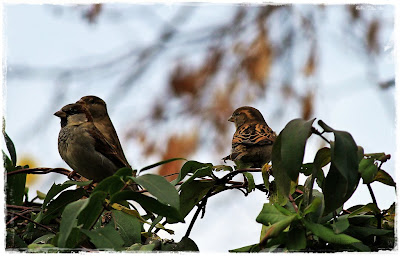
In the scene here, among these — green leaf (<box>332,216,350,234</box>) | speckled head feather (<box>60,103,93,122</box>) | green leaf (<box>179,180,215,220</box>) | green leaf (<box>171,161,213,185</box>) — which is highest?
speckled head feather (<box>60,103,93,122</box>)

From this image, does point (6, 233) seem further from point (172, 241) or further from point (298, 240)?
point (298, 240)

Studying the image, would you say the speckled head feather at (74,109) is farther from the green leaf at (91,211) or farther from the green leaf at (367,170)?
the green leaf at (367,170)

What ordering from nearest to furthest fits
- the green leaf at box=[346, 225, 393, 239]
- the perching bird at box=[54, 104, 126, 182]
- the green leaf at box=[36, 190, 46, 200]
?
1. the green leaf at box=[346, 225, 393, 239]
2. the green leaf at box=[36, 190, 46, 200]
3. the perching bird at box=[54, 104, 126, 182]

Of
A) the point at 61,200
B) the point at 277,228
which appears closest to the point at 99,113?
the point at 61,200

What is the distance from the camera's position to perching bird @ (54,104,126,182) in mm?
1736

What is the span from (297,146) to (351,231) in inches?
7.2

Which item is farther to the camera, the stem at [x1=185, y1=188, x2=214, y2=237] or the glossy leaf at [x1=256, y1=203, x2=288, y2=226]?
the stem at [x1=185, y1=188, x2=214, y2=237]

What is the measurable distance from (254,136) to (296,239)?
123 cm

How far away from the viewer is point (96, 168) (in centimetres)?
171

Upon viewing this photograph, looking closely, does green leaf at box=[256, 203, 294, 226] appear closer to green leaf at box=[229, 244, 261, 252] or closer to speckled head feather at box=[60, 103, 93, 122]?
green leaf at box=[229, 244, 261, 252]

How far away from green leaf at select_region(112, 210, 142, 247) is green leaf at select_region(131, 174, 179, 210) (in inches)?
7.5

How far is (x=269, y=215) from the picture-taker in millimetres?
715

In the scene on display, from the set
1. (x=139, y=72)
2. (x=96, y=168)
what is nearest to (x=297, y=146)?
(x=96, y=168)

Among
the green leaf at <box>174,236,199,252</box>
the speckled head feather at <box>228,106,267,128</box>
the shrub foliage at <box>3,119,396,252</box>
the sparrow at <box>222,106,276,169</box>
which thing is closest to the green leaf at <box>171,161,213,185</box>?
the shrub foliage at <box>3,119,396,252</box>
